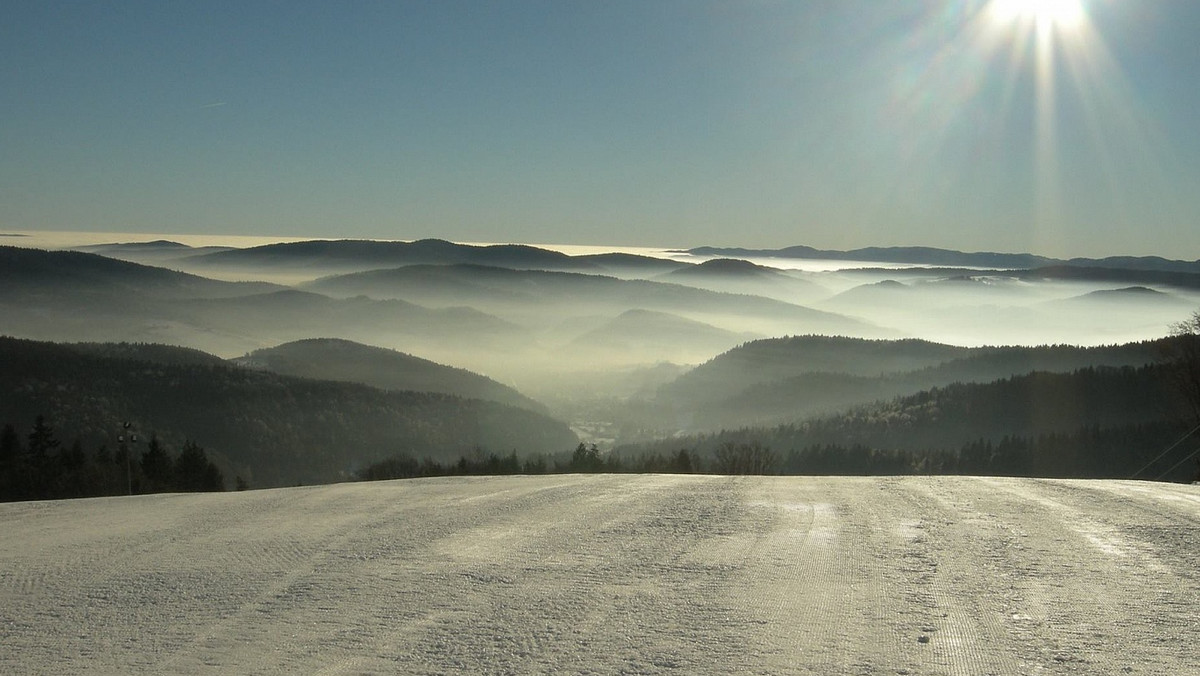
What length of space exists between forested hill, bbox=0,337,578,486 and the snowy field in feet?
468

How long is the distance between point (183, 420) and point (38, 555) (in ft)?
538

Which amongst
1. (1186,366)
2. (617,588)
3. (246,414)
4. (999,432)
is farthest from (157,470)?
(999,432)

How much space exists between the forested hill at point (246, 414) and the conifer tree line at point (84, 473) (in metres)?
73.2

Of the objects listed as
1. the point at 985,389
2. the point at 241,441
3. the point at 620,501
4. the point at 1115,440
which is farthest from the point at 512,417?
the point at 620,501

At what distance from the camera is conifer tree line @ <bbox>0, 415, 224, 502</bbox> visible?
59.1 m

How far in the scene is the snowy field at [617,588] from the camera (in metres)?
4.78

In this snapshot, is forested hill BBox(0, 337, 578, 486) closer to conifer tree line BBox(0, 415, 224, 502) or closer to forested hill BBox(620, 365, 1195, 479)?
forested hill BBox(620, 365, 1195, 479)

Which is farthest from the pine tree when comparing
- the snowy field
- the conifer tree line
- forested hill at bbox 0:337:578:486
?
forested hill at bbox 0:337:578:486

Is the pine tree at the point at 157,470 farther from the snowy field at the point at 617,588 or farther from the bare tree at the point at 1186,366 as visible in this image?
the snowy field at the point at 617,588

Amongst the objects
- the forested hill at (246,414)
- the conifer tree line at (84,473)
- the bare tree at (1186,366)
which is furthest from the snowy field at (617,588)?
the forested hill at (246,414)

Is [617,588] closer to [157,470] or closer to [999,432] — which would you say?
[157,470]

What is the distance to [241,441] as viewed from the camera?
15662cm

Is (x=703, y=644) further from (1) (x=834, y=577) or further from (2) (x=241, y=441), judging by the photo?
(2) (x=241, y=441)

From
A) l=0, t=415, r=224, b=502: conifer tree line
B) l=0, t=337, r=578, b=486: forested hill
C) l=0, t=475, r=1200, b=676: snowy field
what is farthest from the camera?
l=0, t=337, r=578, b=486: forested hill
